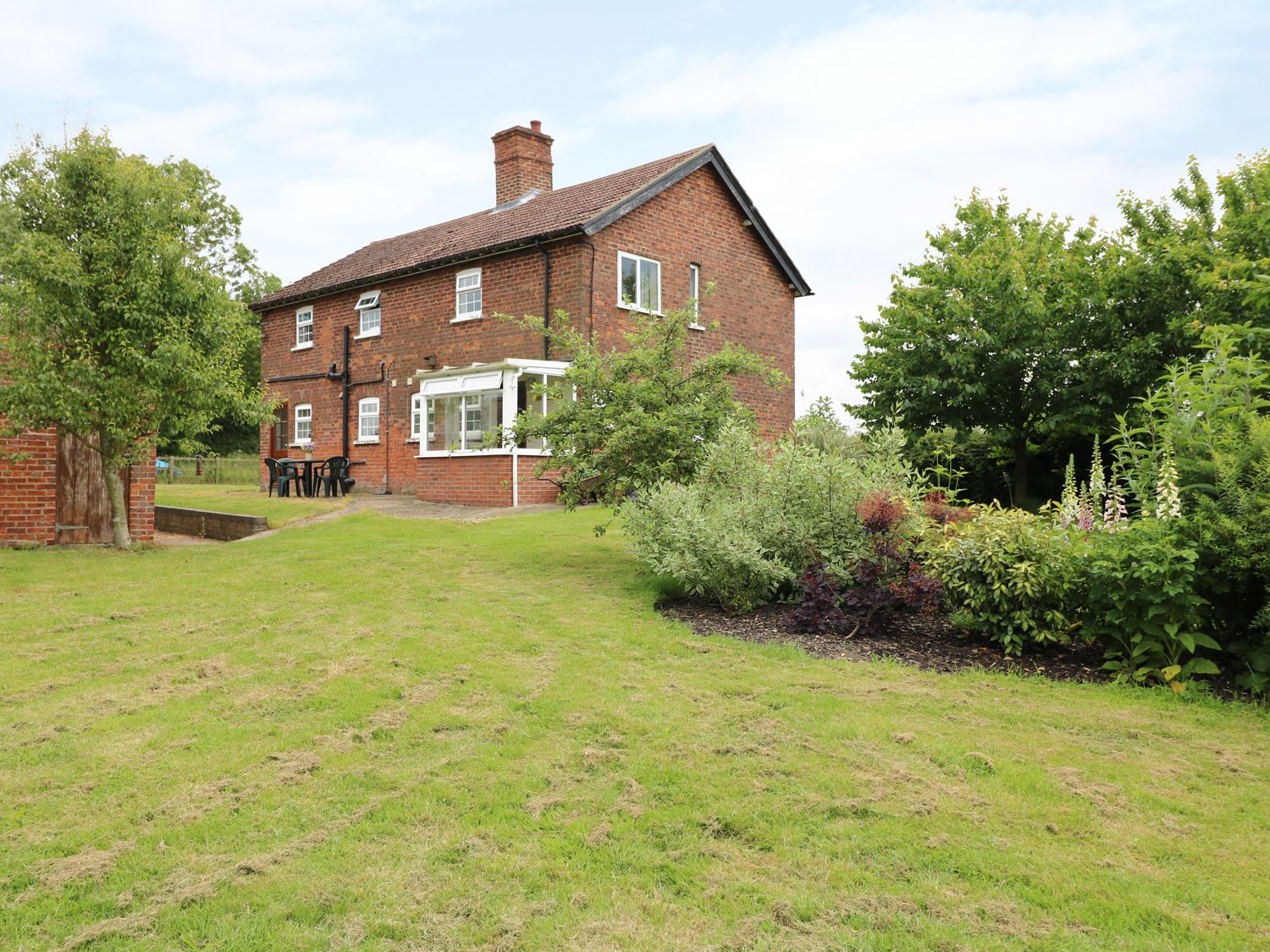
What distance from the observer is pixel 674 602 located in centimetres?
884

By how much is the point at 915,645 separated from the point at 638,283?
15.7m

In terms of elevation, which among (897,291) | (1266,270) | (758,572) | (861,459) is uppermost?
(897,291)

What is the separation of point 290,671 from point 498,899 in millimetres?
3548

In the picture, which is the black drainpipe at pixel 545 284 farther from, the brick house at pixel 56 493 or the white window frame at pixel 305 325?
the white window frame at pixel 305 325

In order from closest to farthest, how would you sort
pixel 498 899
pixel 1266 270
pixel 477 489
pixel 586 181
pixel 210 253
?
1. pixel 498 899
2. pixel 1266 270
3. pixel 477 489
4. pixel 586 181
5. pixel 210 253

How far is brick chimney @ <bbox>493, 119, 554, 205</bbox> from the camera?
86.2ft

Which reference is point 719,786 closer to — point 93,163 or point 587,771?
point 587,771

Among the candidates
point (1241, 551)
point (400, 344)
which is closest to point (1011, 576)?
point (1241, 551)

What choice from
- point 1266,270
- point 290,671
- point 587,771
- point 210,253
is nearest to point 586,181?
point 1266,270

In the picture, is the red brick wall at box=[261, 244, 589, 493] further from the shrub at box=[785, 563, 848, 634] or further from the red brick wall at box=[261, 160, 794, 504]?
the shrub at box=[785, 563, 848, 634]

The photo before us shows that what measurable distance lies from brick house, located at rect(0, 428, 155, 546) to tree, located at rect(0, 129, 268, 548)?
2.19 ft

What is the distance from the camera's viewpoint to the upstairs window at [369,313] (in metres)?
25.2

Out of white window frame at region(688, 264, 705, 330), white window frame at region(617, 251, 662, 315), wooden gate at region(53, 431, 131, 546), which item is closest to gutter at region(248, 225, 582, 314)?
white window frame at region(617, 251, 662, 315)

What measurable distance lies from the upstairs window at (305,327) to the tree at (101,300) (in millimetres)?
15064
